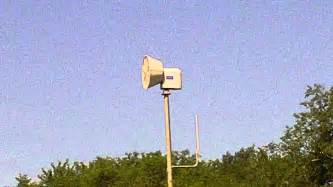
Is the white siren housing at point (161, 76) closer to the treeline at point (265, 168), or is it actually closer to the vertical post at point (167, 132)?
the vertical post at point (167, 132)

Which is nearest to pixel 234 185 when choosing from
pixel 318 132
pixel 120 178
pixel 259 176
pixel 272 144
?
pixel 259 176

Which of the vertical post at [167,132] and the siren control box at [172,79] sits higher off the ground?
the siren control box at [172,79]

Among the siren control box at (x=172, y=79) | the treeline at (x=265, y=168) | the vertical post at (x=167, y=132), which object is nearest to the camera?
the vertical post at (x=167, y=132)

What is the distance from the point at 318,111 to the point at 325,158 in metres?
3.12

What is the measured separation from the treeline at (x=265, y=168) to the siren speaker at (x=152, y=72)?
3387 centimetres

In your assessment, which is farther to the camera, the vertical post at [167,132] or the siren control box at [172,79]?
the siren control box at [172,79]

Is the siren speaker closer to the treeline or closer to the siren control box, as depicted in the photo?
the siren control box

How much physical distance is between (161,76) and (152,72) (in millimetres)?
158

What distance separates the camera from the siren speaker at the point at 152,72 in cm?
1148

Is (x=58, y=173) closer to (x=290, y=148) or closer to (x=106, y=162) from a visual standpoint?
(x=106, y=162)

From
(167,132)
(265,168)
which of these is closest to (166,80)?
(167,132)

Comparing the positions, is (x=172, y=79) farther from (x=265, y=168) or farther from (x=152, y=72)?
(x=265, y=168)

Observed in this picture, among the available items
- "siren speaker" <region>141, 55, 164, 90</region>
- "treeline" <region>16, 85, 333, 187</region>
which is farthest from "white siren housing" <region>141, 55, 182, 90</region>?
"treeline" <region>16, 85, 333, 187</region>

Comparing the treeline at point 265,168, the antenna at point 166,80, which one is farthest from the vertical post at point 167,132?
the treeline at point 265,168
